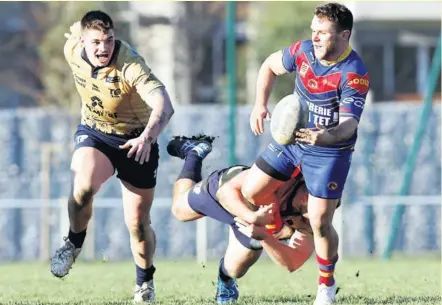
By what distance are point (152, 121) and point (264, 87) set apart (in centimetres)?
107

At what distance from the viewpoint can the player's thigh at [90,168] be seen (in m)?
9.48

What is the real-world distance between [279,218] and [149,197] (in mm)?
1129

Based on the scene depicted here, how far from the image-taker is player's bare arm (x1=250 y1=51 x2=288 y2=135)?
9.42m

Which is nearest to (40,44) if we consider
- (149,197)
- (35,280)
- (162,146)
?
(162,146)

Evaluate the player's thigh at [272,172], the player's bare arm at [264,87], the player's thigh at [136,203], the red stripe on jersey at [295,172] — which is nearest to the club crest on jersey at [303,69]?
the player's bare arm at [264,87]

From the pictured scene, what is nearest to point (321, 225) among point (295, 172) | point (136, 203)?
point (295, 172)

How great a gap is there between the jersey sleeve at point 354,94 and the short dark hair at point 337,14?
0.34 m

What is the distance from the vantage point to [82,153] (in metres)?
9.62

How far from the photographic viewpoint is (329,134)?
8.45 meters

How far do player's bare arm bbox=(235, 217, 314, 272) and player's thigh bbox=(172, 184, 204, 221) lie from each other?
2.60 feet

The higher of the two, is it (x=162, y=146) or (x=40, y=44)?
(x=40, y=44)

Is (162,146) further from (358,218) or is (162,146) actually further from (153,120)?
(153,120)

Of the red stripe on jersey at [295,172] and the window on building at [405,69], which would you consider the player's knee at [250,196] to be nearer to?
the red stripe on jersey at [295,172]

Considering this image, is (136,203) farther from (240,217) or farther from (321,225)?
(321,225)
